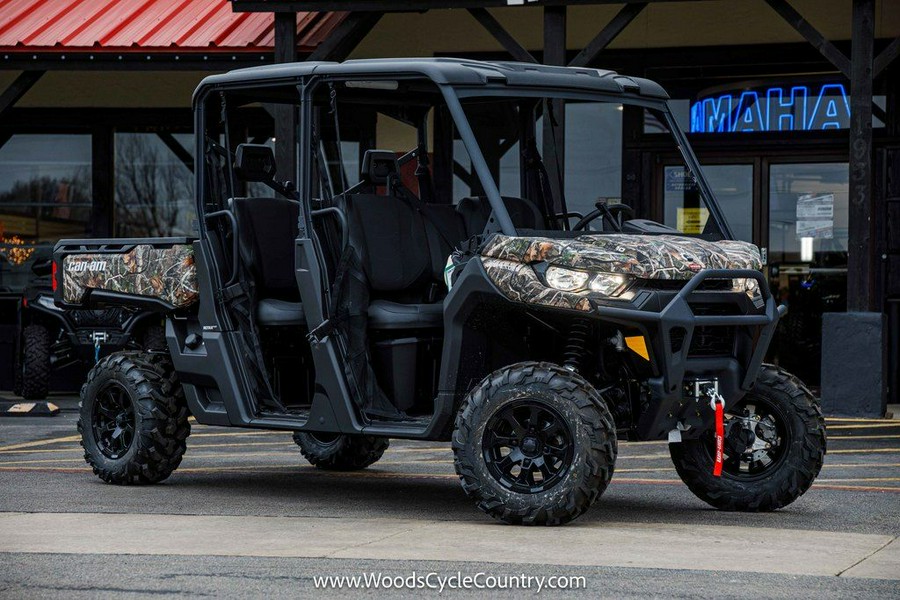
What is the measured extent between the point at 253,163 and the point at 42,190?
10.4 meters

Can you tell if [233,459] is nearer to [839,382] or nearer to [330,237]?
[330,237]

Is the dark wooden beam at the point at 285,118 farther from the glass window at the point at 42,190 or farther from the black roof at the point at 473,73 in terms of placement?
the black roof at the point at 473,73

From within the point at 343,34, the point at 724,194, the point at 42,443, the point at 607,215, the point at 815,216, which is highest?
the point at 343,34

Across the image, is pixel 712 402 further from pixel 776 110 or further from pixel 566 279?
pixel 776 110

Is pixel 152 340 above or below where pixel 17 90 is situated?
below

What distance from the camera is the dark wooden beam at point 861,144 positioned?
47.0ft

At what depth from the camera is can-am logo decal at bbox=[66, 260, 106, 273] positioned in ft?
33.2

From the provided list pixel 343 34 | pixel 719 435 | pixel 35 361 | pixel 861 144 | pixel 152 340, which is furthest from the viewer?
pixel 35 361

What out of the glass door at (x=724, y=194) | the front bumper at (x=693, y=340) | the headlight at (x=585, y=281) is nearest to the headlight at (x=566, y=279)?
the headlight at (x=585, y=281)

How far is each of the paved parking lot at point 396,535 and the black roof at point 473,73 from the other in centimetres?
221

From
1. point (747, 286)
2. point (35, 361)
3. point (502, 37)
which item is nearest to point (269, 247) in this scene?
point (747, 286)

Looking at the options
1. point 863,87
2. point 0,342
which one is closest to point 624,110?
point 863,87

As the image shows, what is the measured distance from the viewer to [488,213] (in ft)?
29.7

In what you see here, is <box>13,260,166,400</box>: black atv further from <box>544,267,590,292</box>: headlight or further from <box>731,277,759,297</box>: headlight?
<box>731,277,759,297</box>: headlight
